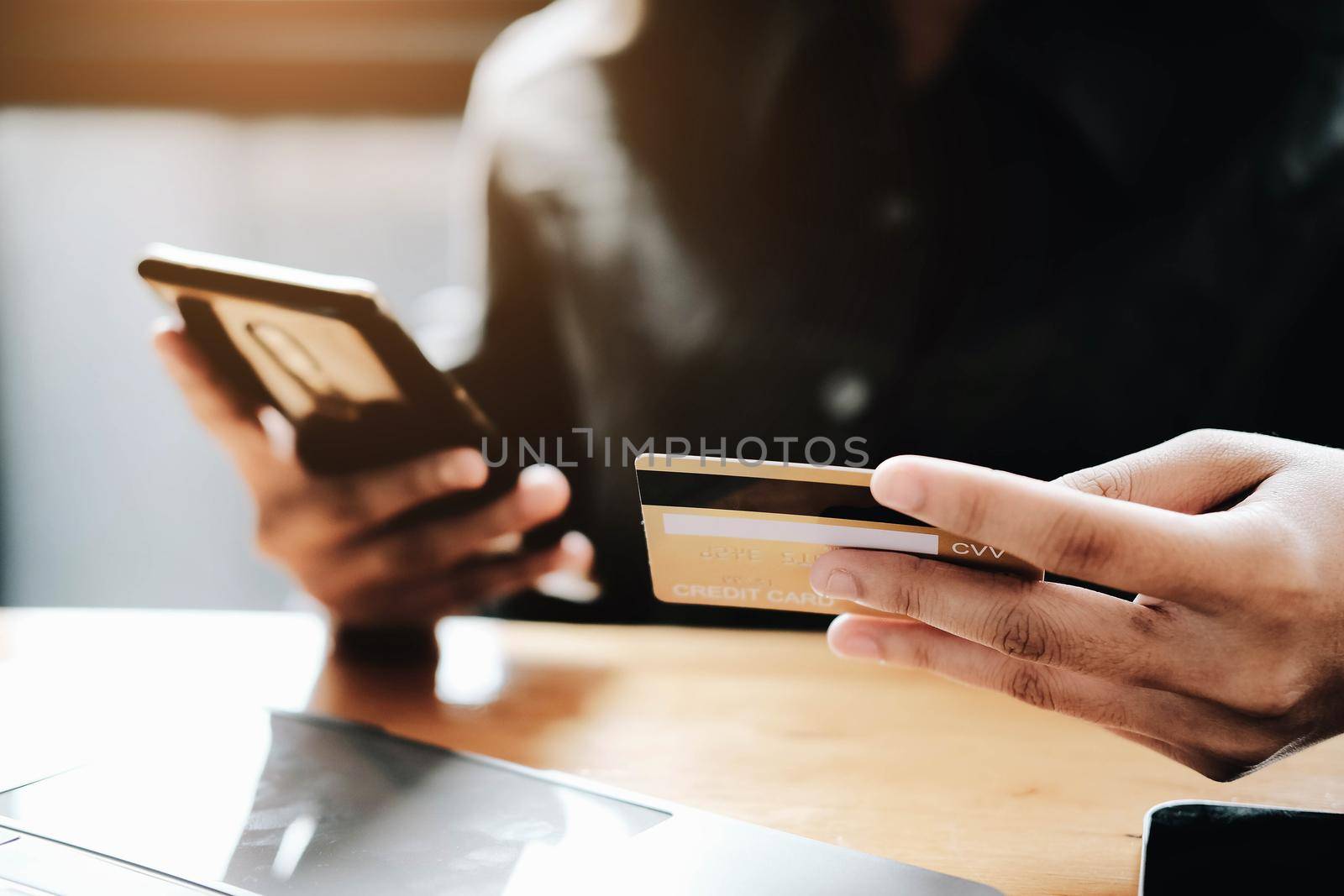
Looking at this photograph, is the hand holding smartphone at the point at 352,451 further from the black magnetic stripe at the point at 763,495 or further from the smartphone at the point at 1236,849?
the smartphone at the point at 1236,849

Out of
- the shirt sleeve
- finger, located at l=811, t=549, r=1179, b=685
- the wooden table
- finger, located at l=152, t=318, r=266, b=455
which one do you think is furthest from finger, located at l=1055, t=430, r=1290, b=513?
the shirt sleeve

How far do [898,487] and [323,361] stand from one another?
17.0 inches

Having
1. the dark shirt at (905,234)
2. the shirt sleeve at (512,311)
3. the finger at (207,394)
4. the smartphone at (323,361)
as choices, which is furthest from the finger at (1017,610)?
the shirt sleeve at (512,311)

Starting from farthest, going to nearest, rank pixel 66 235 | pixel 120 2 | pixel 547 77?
pixel 66 235 < pixel 120 2 < pixel 547 77

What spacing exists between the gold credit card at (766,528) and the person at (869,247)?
1.10 ft

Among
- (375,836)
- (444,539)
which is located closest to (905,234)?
(444,539)

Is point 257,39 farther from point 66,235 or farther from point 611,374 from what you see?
point 611,374

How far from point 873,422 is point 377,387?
0.72m

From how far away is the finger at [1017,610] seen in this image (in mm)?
392

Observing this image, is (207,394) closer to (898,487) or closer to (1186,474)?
(898,487)

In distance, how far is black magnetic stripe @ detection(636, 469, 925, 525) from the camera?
0.39 m

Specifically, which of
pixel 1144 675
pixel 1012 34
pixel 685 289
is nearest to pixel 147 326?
pixel 685 289

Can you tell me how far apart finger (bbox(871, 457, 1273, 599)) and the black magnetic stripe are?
4 centimetres

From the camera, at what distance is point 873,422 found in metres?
1.15
